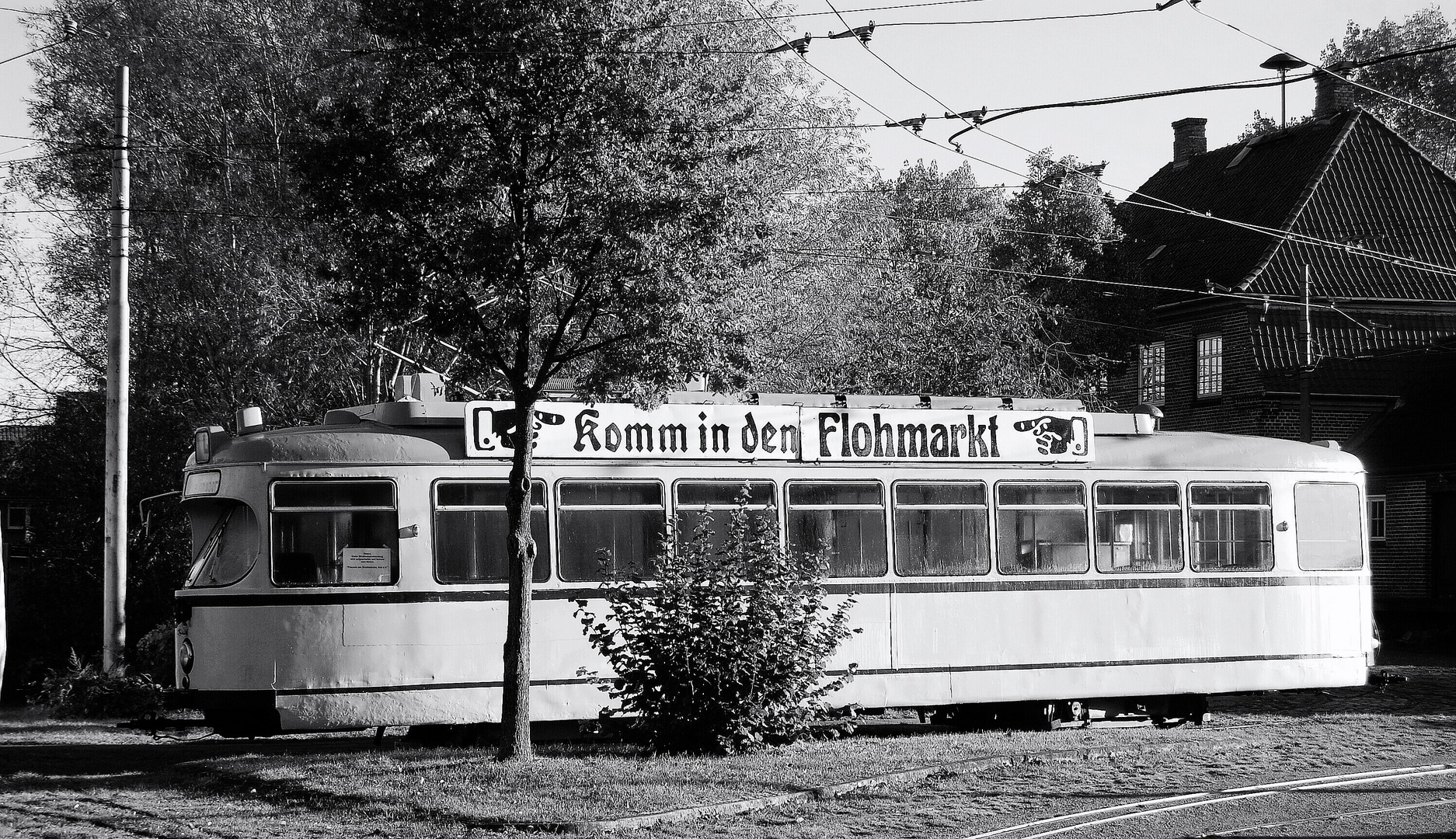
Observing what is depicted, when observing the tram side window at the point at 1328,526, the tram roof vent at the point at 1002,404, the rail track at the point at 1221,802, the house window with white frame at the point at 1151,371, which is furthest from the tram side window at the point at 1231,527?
the house window with white frame at the point at 1151,371

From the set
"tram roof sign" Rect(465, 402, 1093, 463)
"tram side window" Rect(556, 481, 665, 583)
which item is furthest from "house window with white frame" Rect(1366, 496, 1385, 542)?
"tram side window" Rect(556, 481, 665, 583)

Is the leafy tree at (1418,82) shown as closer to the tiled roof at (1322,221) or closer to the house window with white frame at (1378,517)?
the tiled roof at (1322,221)

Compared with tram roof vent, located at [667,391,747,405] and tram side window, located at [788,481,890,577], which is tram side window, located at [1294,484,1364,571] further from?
tram roof vent, located at [667,391,747,405]

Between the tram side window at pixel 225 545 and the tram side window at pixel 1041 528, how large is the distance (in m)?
7.14

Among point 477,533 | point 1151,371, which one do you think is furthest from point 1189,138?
point 477,533

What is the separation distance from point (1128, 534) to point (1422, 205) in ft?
93.5

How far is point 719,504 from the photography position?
14312 millimetres

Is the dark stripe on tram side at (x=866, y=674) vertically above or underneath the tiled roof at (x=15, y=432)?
underneath

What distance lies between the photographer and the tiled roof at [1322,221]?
3816 centimetres

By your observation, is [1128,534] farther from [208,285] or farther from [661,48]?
[208,285]

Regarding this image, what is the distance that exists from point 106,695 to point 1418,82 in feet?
152

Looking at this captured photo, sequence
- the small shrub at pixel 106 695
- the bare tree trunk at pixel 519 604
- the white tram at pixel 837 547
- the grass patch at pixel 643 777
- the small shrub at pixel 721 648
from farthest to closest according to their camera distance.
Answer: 1. the small shrub at pixel 106 695
2. the white tram at pixel 837 547
3. the small shrub at pixel 721 648
4. the bare tree trunk at pixel 519 604
5. the grass patch at pixel 643 777

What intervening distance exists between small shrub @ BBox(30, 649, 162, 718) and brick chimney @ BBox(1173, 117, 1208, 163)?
40.6m

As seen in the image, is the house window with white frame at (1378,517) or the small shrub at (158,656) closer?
the small shrub at (158,656)
